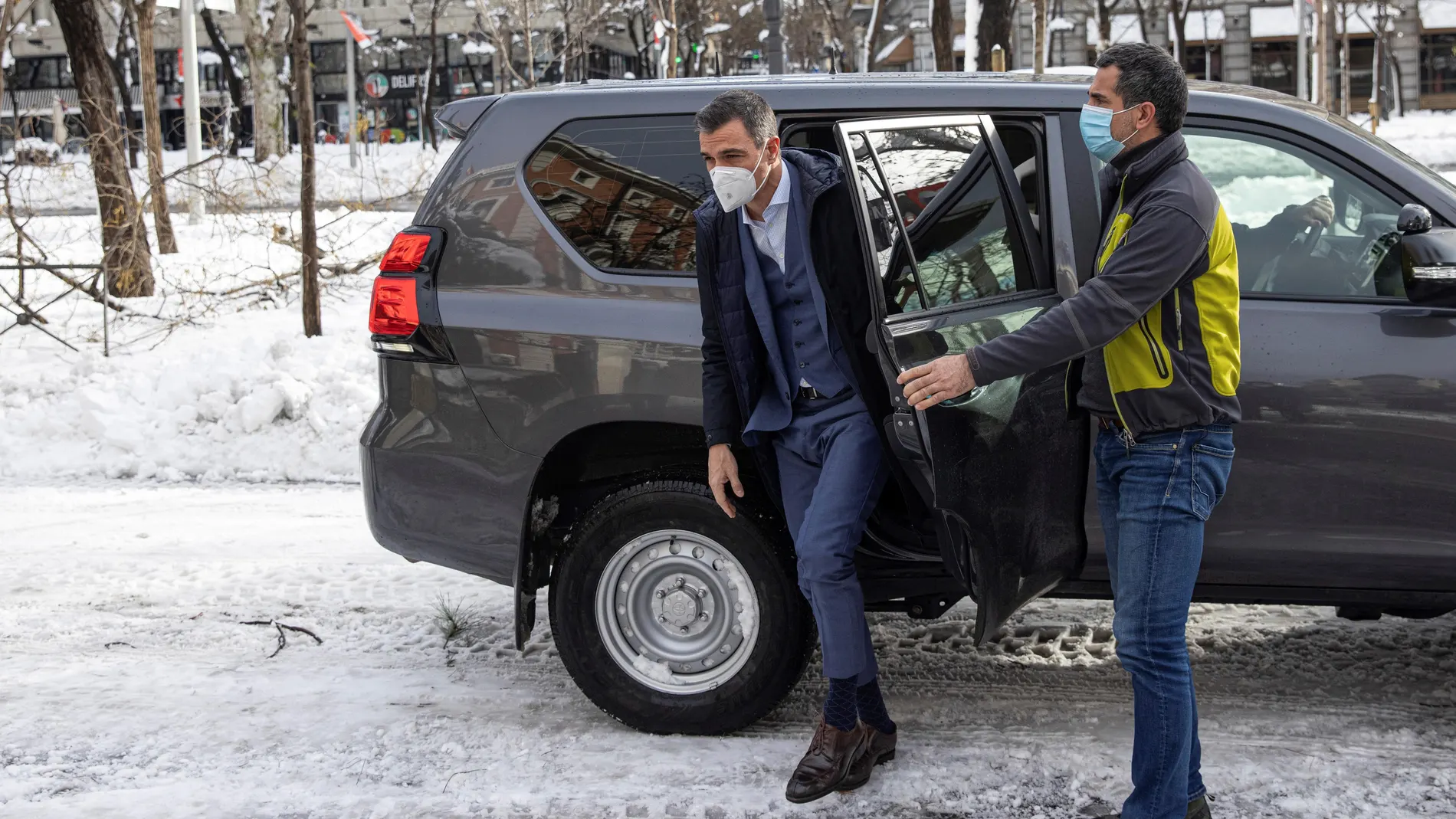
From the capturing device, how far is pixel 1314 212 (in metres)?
3.81

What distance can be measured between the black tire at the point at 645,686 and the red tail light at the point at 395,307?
2.62 ft

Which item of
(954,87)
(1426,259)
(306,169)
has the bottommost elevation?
(1426,259)

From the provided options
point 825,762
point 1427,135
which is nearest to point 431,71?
point 1427,135

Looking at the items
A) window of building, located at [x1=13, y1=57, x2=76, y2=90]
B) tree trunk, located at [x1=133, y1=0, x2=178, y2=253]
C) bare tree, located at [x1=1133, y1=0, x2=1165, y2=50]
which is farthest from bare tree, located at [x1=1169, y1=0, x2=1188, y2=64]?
window of building, located at [x1=13, y1=57, x2=76, y2=90]

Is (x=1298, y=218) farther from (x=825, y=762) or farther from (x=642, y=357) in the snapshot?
(x=825, y=762)

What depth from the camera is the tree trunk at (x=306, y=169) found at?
1007cm

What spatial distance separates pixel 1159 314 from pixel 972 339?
0.49 metres

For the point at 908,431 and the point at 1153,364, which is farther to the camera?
the point at 908,431

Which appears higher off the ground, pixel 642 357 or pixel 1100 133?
pixel 1100 133

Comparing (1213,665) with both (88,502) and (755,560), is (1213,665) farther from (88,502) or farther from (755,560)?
(88,502)

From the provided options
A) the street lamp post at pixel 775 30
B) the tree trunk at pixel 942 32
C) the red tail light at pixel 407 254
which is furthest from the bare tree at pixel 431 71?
the red tail light at pixel 407 254

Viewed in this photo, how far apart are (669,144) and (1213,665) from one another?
7.93 ft

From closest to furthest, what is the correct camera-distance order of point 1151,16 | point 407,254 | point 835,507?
point 835,507 < point 407,254 < point 1151,16

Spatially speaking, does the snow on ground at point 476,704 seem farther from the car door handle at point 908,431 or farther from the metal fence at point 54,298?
the metal fence at point 54,298
